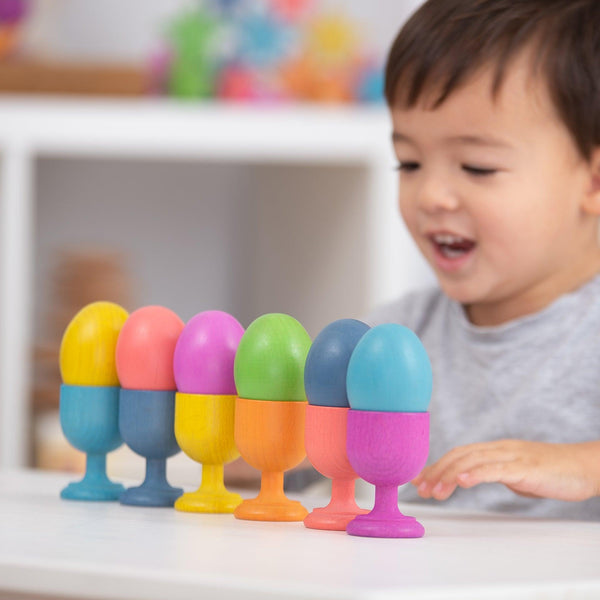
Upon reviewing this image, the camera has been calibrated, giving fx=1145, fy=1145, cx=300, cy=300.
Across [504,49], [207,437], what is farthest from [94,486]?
[504,49]

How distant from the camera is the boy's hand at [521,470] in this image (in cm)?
74

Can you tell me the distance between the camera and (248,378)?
657 mm

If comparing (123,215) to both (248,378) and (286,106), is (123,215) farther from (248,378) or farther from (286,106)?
(248,378)

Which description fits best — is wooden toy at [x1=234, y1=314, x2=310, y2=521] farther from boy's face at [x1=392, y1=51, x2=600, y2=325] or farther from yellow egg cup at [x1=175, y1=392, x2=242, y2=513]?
boy's face at [x1=392, y1=51, x2=600, y2=325]

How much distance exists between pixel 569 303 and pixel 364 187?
900 millimetres

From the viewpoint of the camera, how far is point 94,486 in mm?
762

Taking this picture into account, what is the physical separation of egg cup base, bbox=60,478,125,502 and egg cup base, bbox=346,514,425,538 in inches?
8.0

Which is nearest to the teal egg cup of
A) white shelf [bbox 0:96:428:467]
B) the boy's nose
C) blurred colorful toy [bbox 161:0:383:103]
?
the boy's nose

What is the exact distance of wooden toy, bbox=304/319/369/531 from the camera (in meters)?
0.63

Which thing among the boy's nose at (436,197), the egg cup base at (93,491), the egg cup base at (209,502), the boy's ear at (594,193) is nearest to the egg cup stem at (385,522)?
the egg cup base at (209,502)

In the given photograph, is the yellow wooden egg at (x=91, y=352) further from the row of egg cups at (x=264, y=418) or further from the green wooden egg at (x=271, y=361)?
the green wooden egg at (x=271, y=361)

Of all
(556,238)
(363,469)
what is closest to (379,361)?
(363,469)

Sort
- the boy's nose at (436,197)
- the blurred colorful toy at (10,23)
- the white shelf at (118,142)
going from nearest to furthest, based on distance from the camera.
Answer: the boy's nose at (436,197) → the white shelf at (118,142) → the blurred colorful toy at (10,23)

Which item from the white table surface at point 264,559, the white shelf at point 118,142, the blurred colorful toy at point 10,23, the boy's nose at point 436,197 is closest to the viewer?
the white table surface at point 264,559
